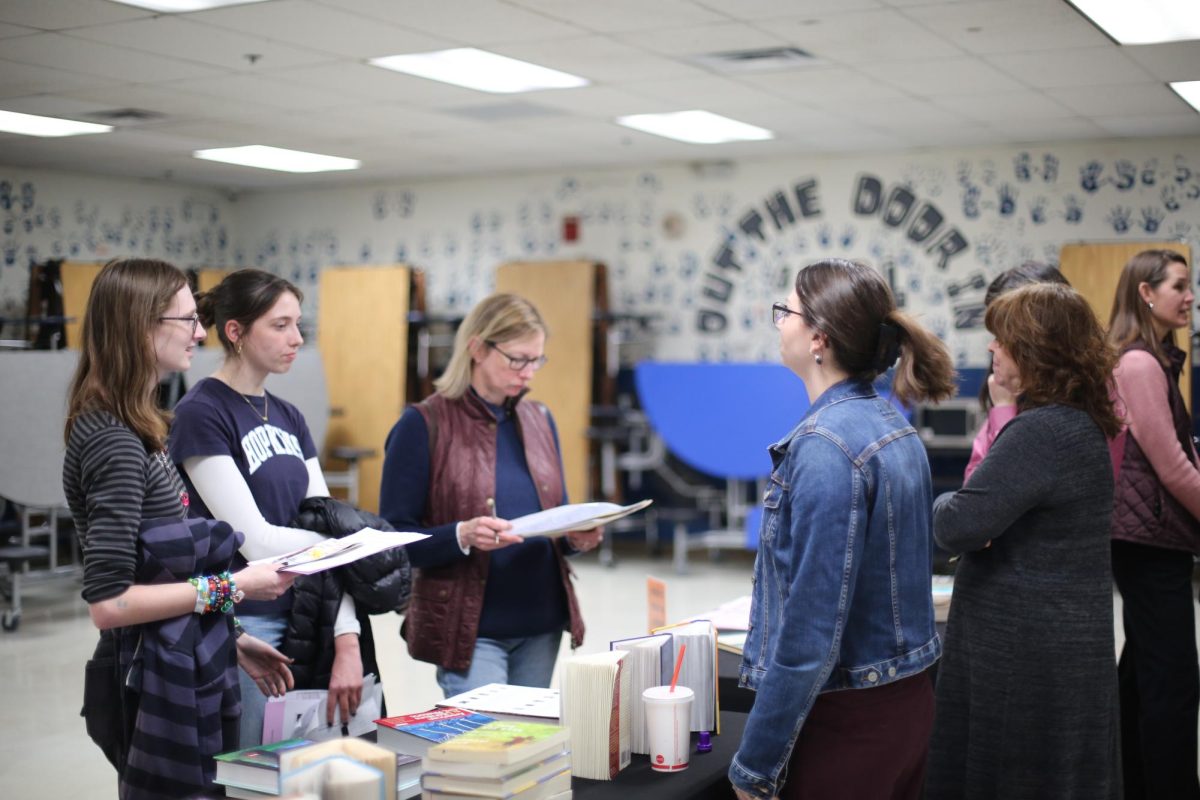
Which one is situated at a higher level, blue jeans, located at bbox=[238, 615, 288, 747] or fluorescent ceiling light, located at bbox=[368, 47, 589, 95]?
fluorescent ceiling light, located at bbox=[368, 47, 589, 95]

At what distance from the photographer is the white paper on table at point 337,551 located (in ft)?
7.18

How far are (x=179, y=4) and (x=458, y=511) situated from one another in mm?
2948

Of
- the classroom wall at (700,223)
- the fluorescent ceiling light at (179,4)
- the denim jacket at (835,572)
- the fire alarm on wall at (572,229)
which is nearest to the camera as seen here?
the denim jacket at (835,572)

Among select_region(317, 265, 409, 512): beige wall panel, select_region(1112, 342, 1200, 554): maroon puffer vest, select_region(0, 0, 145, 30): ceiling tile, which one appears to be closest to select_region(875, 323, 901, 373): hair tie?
select_region(1112, 342, 1200, 554): maroon puffer vest

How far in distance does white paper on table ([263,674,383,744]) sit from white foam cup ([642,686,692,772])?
1.83 feet

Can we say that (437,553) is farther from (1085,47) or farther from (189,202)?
(189,202)

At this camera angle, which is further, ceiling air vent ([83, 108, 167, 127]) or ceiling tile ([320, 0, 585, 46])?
ceiling air vent ([83, 108, 167, 127])

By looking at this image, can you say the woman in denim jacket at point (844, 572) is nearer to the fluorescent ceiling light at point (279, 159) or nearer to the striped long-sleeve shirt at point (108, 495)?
the striped long-sleeve shirt at point (108, 495)

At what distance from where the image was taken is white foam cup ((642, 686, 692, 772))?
204cm

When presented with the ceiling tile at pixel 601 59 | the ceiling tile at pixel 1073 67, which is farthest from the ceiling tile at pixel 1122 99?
the ceiling tile at pixel 601 59

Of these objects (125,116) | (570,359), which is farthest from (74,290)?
(570,359)

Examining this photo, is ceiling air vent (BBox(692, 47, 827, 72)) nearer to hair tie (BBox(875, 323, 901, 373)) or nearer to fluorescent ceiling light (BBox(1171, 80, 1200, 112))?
fluorescent ceiling light (BBox(1171, 80, 1200, 112))

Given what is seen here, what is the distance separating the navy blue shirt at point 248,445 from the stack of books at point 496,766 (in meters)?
0.94

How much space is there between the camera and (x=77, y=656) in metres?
5.92
